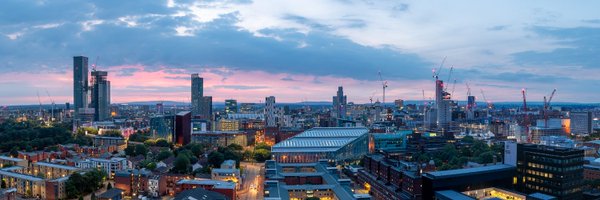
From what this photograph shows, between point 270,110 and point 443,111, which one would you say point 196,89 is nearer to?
point 270,110

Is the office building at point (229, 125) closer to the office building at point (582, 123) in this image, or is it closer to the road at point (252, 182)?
the road at point (252, 182)

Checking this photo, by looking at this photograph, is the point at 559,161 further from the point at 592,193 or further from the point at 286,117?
the point at 286,117

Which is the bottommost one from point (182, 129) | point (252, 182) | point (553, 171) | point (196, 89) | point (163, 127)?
point (252, 182)

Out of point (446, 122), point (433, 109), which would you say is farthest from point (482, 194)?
point (433, 109)

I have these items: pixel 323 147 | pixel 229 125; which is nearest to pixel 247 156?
pixel 323 147

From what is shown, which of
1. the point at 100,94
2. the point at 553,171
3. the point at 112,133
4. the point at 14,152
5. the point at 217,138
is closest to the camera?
the point at 553,171

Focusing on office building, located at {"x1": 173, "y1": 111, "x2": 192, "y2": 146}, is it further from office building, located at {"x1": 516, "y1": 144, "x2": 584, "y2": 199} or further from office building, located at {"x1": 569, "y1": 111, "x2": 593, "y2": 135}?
office building, located at {"x1": 569, "y1": 111, "x2": 593, "y2": 135}

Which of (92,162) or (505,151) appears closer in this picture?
(505,151)
